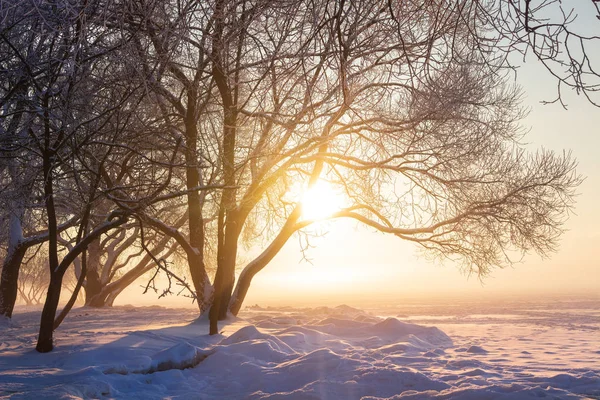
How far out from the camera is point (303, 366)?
6.98 meters

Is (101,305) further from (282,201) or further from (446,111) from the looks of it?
(446,111)

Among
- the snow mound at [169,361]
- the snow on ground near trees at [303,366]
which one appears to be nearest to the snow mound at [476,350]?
the snow on ground near trees at [303,366]

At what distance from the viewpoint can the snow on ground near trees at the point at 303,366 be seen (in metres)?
5.93

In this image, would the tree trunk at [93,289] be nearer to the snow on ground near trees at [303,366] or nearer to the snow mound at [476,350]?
the snow on ground near trees at [303,366]

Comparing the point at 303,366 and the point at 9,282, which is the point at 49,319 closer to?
the point at 303,366

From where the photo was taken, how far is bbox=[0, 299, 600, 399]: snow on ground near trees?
5.93 m

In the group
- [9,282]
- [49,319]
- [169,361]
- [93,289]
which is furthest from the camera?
[93,289]

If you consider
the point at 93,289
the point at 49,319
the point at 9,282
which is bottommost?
the point at 49,319

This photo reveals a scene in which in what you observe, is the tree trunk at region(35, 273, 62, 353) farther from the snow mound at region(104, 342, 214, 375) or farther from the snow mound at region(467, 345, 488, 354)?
the snow mound at region(467, 345, 488, 354)

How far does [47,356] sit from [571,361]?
22.0 ft

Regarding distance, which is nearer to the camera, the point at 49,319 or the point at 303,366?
the point at 303,366

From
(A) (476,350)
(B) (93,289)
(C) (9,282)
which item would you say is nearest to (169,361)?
(A) (476,350)

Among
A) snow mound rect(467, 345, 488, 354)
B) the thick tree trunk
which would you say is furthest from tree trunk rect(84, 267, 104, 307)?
snow mound rect(467, 345, 488, 354)

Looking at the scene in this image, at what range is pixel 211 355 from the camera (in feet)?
26.0
